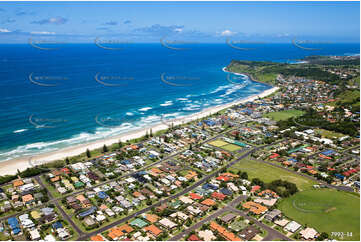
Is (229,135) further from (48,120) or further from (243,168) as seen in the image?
(48,120)

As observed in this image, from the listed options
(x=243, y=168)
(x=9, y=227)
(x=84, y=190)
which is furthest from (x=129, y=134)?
(x=9, y=227)

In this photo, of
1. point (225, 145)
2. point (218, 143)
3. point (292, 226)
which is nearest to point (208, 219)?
point (292, 226)

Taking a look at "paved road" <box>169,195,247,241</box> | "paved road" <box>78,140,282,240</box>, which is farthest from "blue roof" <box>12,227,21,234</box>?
"paved road" <box>169,195,247,241</box>

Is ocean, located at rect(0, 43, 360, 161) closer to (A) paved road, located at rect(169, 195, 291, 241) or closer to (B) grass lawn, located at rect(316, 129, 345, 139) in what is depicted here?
(B) grass lawn, located at rect(316, 129, 345, 139)

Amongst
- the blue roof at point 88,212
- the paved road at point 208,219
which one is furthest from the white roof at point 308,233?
the blue roof at point 88,212

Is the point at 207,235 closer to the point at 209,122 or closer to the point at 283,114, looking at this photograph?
the point at 209,122

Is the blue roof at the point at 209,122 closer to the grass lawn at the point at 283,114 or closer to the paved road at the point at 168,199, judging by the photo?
the grass lawn at the point at 283,114
